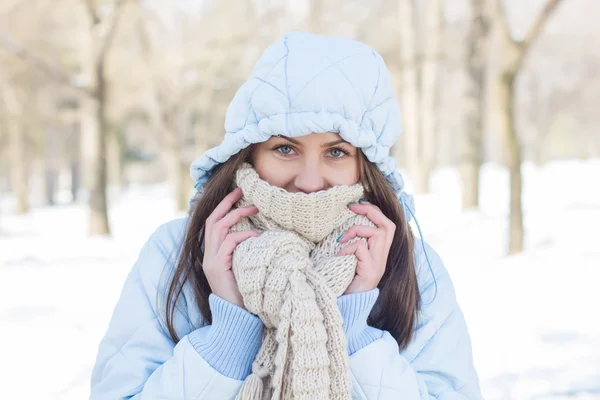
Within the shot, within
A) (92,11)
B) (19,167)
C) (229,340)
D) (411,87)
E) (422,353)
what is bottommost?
(422,353)

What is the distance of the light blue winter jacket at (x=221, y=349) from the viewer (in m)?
1.49

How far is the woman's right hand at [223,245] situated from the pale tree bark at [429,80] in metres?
15.0

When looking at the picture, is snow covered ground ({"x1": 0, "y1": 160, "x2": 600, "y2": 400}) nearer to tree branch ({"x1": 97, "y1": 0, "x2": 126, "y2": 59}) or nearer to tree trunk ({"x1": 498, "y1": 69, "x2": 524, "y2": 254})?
tree trunk ({"x1": 498, "y1": 69, "x2": 524, "y2": 254})

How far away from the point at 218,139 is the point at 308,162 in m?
22.4

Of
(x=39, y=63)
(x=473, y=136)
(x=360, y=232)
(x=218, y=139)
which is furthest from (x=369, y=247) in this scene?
(x=218, y=139)

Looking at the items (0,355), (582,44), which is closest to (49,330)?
(0,355)

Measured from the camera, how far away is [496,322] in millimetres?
4922

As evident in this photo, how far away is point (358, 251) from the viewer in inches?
64.6

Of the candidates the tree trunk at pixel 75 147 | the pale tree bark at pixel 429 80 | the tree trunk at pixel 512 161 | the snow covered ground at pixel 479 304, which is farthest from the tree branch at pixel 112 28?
the tree trunk at pixel 75 147

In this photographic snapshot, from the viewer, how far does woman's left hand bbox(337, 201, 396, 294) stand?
Answer: 1633 millimetres

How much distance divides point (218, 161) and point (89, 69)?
917cm

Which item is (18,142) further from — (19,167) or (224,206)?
(224,206)

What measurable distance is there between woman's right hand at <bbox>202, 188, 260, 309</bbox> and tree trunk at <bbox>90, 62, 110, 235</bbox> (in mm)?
9204

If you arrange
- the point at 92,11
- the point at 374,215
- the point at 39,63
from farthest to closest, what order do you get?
the point at 92,11 < the point at 39,63 < the point at 374,215
